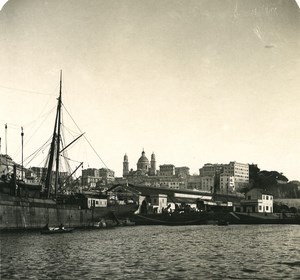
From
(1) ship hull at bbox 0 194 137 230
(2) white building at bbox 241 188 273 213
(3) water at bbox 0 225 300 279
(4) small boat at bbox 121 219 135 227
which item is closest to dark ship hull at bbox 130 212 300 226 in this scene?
(4) small boat at bbox 121 219 135 227

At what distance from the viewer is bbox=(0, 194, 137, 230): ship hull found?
57.4 meters

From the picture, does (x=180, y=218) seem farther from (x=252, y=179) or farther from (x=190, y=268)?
(x=252, y=179)

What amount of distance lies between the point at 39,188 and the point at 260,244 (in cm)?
3965

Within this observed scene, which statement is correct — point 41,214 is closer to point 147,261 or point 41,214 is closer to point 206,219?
point 147,261

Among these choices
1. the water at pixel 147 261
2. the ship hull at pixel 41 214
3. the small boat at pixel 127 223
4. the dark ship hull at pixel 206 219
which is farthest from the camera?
the dark ship hull at pixel 206 219

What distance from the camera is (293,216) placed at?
103438 mm

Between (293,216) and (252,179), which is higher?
(252,179)

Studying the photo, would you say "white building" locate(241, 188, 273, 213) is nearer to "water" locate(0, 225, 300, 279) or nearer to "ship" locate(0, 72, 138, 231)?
"ship" locate(0, 72, 138, 231)

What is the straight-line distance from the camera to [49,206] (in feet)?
224

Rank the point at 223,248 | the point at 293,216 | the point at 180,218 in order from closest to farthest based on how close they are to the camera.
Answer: the point at 223,248 < the point at 180,218 < the point at 293,216

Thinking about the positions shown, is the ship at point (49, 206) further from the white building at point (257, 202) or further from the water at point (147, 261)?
the white building at point (257, 202)

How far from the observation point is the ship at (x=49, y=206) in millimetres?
58875

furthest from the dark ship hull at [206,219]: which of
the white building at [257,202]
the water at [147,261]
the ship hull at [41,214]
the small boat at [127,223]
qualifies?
the water at [147,261]

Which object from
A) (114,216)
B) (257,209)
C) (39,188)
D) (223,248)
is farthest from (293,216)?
(223,248)
